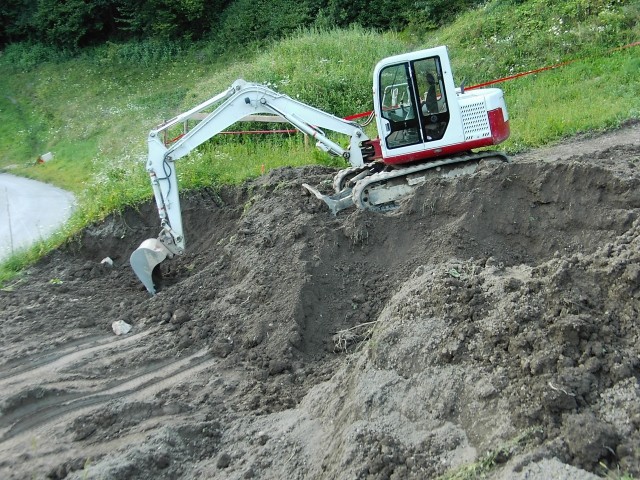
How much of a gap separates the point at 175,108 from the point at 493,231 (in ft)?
52.7

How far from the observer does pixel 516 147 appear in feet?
44.3

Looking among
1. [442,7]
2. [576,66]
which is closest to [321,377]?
[576,66]

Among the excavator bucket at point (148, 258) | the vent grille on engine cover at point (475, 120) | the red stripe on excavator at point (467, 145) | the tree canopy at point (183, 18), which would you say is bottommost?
the excavator bucket at point (148, 258)

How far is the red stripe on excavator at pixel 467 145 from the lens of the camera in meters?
10.3

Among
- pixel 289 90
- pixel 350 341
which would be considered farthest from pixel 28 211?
pixel 350 341

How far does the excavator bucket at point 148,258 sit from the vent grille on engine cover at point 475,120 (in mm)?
4533

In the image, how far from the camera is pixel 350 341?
25.0 feet

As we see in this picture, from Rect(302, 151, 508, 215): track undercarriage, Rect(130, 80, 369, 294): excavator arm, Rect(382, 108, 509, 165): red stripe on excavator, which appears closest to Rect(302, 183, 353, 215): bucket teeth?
Rect(302, 151, 508, 215): track undercarriage

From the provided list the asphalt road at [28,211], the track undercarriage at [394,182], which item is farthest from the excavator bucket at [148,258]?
the asphalt road at [28,211]

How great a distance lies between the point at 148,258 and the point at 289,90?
9253mm

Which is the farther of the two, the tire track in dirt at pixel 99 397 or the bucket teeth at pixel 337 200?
the bucket teeth at pixel 337 200

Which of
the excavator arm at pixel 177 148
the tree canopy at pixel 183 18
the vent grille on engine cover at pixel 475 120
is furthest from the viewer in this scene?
the tree canopy at pixel 183 18

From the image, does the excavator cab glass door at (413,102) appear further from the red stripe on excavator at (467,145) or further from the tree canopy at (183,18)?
the tree canopy at (183,18)

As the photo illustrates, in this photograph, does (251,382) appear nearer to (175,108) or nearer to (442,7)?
(175,108)
